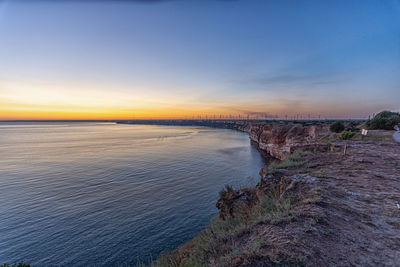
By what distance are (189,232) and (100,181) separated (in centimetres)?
1350

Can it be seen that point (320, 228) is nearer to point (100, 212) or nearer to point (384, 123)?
point (100, 212)

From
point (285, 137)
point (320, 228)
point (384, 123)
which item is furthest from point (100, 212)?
point (285, 137)

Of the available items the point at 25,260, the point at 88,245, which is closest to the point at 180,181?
the point at 88,245

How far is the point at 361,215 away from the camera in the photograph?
13.1ft

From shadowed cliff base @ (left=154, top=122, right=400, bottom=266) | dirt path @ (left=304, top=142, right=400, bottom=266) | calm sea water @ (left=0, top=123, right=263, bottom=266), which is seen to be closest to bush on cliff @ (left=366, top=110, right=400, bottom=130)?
calm sea water @ (left=0, top=123, right=263, bottom=266)

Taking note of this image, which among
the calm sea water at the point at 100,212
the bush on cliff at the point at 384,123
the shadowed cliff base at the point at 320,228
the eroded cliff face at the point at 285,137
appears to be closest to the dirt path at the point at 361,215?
the shadowed cliff base at the point at 320,228

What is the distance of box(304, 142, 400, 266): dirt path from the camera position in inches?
112

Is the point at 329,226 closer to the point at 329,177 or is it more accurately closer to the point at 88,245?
the point at 329,177

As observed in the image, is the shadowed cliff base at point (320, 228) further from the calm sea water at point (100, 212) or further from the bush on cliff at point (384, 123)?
the bush on cliff at point (384, 123)

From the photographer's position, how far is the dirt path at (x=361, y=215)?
2840 mm

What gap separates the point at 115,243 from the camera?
29.7 ft

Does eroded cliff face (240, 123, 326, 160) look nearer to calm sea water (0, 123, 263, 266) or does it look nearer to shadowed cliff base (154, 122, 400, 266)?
calm sea water (0, 123, 263, 266)

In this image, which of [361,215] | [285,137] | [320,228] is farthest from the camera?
[285,137]

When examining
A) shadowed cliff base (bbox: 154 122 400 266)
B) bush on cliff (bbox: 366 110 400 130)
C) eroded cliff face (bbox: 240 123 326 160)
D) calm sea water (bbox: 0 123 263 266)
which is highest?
bush on cliff (bbox: 366 110 400 130)
